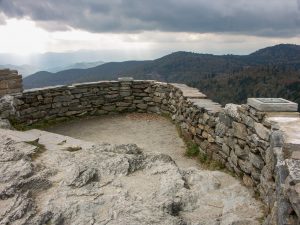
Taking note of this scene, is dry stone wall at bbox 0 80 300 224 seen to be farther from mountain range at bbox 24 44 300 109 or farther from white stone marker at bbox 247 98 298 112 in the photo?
mountain range at bbox 24 44 300 109

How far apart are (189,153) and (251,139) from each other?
3255mm

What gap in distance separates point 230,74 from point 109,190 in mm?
101767

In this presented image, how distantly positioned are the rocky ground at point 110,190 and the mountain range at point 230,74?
60042 mm

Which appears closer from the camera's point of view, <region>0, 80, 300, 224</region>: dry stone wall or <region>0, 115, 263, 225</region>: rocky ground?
<region>0, 80, 300, 224</region>: dry stone wall

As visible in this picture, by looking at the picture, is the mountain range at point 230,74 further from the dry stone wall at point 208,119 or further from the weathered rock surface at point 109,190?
the weathered rock surface at point 109,190

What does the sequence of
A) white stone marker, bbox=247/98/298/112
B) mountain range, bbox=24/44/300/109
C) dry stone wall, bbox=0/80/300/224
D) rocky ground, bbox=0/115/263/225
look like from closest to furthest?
dry stone wall, bbox=0/80/300/224 → rocky ground, bbox=0/115/263/225 → white stone marker, bbox=247/98/298/112 → mountain range, bbox=24/44/300/109

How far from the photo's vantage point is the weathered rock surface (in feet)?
12.8

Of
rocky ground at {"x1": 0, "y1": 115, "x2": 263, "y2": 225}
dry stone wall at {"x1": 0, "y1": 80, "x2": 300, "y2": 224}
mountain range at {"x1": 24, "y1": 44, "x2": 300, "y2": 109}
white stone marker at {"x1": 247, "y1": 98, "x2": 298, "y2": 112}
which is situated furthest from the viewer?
mountain range at {"x1": 24, "y1": 44, "x2": 300, "y2": 109}

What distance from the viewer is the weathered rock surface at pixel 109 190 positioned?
391 cm

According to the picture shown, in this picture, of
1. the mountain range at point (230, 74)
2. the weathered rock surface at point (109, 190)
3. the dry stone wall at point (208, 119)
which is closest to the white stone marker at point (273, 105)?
the dry stone wall at point (208, 119)

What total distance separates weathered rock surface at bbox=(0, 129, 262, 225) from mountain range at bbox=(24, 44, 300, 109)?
2367 inches

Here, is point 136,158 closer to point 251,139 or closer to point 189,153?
point 251,139

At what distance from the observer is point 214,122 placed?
7.24 metres

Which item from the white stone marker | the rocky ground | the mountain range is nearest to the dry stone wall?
the white stone marker
